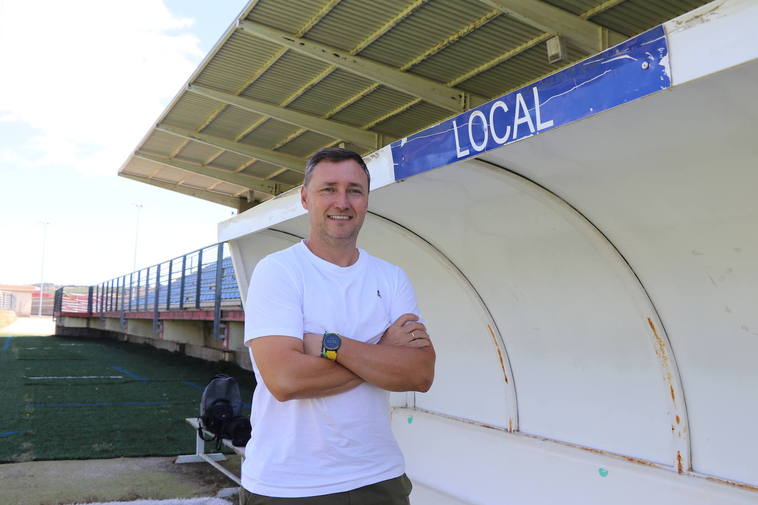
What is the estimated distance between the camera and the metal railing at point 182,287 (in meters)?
14.8

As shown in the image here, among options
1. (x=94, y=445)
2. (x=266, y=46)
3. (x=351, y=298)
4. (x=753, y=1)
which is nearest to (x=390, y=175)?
(x=351, y=298)

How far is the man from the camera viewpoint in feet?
5.64

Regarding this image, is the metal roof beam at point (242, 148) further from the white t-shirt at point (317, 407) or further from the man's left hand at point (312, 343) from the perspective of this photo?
the man's left hand at point (312, 343)

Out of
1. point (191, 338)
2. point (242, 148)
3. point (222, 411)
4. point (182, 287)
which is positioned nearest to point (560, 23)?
point (222, 411)

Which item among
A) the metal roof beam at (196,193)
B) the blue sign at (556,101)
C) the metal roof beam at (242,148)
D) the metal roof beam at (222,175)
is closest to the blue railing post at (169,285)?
the metal roof beam at (196,193)

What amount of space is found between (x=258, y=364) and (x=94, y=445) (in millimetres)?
6175

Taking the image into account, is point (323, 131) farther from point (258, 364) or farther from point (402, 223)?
point (258, 364)

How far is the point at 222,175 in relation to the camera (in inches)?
674

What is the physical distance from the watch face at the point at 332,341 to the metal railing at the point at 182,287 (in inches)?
408

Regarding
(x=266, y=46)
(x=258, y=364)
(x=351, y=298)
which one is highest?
(x=266, y=46)

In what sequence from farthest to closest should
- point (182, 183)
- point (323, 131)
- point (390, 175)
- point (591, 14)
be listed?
1. point (182, 183)
2. point (323, 131)
3. point (591, 14)
4. point (390, 175)

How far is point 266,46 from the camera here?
10.0 m

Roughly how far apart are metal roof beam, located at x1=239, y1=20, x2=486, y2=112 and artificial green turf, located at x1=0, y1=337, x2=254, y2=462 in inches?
212

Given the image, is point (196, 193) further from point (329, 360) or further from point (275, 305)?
point (329, 360)
